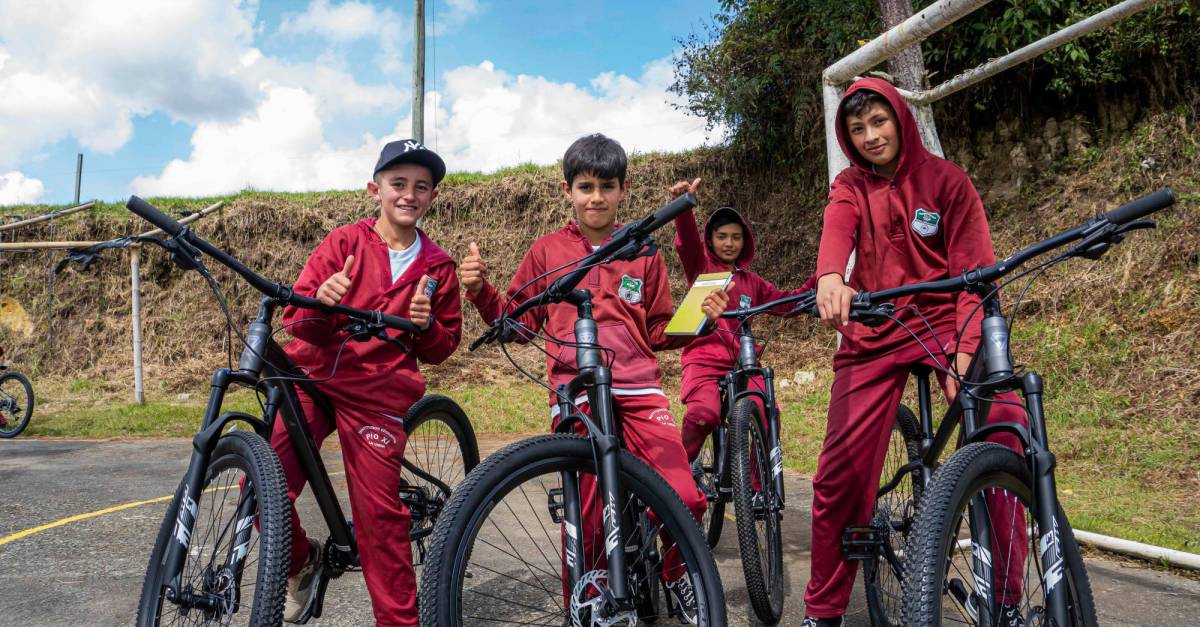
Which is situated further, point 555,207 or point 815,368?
point 555,207

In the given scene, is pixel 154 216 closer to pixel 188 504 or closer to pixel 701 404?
pixel 188 504

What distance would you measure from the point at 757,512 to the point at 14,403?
1192cm

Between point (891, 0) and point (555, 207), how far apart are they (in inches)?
325

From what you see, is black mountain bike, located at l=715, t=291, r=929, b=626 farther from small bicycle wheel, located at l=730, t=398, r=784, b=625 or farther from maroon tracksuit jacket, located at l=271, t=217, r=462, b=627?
maroon tracksuit jacket, located at l=271, t=217, r=462, b=627

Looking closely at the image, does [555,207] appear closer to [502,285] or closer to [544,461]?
[502,285]

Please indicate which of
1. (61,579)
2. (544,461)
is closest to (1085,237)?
(544,461)

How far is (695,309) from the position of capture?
2.75 metres

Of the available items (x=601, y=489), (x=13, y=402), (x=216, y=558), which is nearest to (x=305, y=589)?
(x=216, y=558)

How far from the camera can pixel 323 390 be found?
Result: 3111mm

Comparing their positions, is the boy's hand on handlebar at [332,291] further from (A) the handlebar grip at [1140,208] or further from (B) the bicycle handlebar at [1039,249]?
(A) the handlebar grip at [1140,208]

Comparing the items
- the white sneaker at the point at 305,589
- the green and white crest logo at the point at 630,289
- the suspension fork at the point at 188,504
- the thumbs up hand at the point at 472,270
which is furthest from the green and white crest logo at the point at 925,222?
the white sneaker at the point at 305,589

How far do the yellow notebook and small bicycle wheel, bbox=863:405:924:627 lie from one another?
94 centimetres

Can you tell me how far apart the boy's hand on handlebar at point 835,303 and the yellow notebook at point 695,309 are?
323 mm

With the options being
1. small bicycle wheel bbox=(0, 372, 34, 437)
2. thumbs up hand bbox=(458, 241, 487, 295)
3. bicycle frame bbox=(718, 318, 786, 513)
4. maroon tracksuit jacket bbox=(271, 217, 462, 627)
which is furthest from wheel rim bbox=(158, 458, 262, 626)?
small bicycle wheel bbox=(0, 372, 34, 437)
